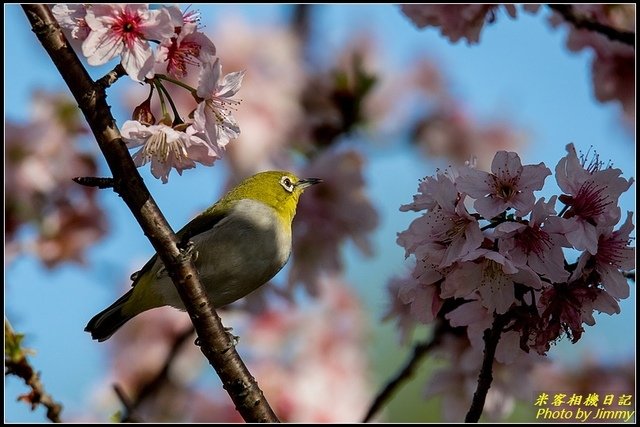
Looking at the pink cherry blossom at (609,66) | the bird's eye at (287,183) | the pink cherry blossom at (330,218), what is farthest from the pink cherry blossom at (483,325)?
the pink cherry blossom at (330,218)

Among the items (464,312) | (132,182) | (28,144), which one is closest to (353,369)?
(28,144)

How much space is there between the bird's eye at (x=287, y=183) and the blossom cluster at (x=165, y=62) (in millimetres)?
1468

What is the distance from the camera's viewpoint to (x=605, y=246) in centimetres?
219

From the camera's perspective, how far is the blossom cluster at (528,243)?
6.87 feet

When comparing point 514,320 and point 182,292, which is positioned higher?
point 182,292

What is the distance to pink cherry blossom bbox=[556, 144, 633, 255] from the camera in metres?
2.17

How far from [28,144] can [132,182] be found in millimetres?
2710

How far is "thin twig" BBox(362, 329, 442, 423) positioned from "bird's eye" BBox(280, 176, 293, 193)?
913 millimetres

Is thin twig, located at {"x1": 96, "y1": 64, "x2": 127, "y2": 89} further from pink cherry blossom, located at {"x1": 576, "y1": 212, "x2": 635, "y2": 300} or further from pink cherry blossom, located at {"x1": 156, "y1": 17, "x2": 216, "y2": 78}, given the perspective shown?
pink cherry blossom, located at {"x1": 576, "y1": 212, "x2": 635, "y2": 300}

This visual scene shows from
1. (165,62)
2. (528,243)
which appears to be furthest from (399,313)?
(165,62)

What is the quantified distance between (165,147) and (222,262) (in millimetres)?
936

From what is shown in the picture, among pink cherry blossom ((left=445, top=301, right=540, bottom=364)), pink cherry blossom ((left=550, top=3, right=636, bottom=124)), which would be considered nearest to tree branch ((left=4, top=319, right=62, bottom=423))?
pink cherry blossom ((left=445, top=301, right=540, bottom=364))

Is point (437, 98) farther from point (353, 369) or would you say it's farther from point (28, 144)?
point (28, 144)

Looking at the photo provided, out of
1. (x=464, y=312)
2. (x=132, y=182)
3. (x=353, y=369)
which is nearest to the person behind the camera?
(x=132, y=182)
